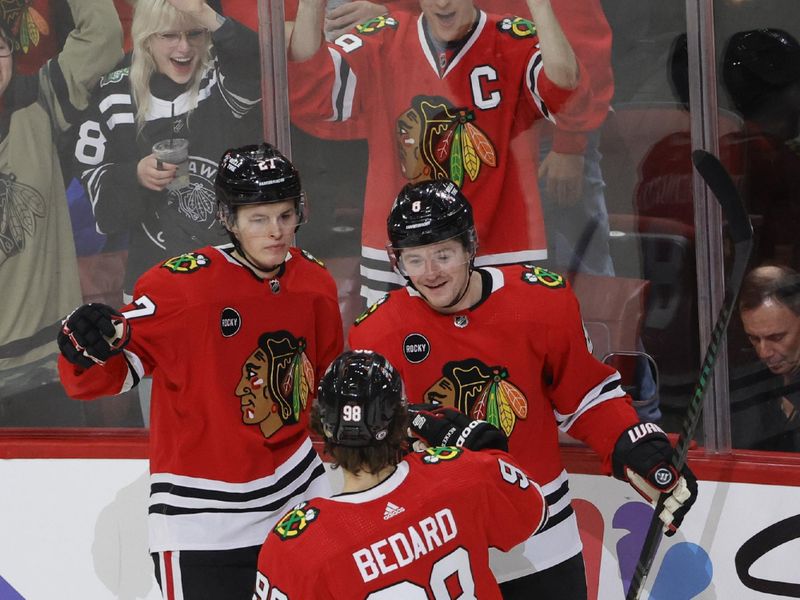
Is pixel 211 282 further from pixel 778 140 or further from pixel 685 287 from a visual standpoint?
pixel 778 140

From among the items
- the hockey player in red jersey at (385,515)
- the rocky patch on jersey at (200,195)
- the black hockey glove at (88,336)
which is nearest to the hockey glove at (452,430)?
the hockey player in red jersey at (385,515)

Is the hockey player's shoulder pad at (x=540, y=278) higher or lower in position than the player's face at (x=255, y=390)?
higher

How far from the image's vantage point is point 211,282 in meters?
2.73

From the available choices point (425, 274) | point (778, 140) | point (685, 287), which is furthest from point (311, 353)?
point (778, 140)

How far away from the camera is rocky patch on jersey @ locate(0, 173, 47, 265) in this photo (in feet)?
11.9

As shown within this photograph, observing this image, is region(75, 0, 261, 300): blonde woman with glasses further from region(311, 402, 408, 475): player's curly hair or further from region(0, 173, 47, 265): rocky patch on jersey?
region(311, 402, 408, 475): player's curly hair

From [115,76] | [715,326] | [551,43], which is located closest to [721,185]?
[715,326]

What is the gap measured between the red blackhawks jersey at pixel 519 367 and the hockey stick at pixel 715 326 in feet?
0.44

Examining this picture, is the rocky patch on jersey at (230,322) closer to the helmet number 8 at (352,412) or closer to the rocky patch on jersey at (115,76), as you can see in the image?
the helmet number 8 at (352,412)

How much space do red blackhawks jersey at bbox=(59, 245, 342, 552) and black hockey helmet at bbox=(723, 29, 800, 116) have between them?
1.12 meters

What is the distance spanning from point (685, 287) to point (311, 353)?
940 mm

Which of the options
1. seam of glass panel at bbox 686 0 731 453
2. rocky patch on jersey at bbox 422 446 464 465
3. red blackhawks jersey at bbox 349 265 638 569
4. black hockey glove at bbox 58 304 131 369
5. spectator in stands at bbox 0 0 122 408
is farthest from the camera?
spectator in stands at bbox 0 0 122 408

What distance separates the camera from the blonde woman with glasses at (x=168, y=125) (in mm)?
3441

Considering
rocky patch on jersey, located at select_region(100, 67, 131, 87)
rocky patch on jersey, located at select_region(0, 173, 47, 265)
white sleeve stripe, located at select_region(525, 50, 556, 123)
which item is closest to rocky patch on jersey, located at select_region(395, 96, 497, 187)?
white sleeve stripe, located at select_region(525, 50, 556, 123)
